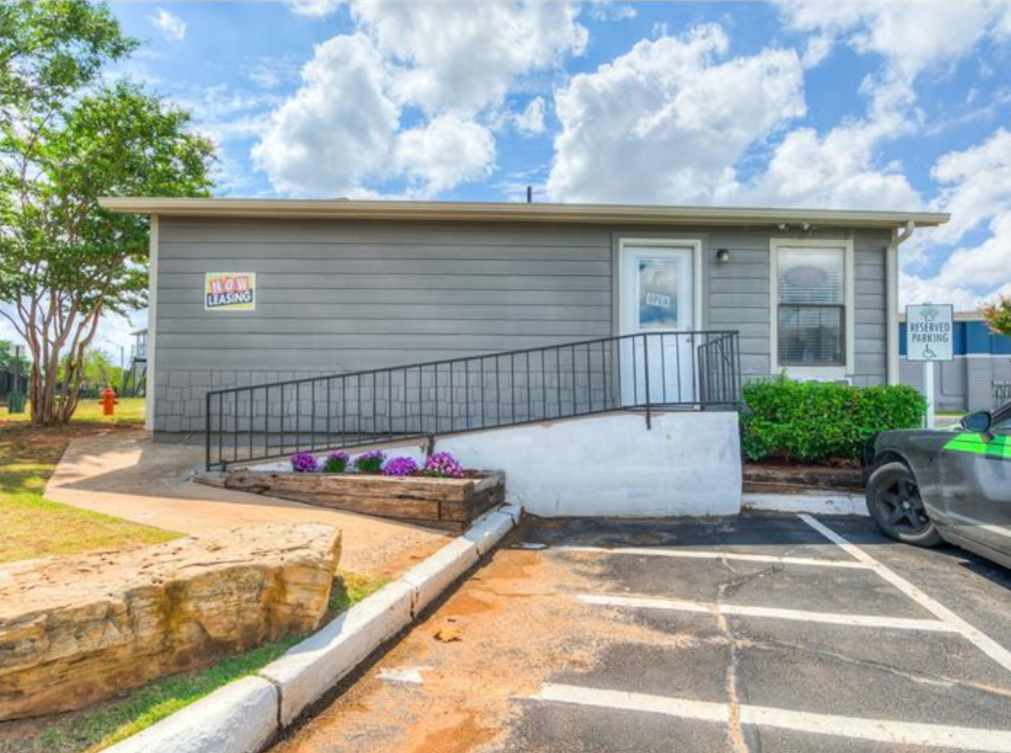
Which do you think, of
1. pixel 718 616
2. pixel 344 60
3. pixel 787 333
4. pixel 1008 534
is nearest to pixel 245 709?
pixel 718 616

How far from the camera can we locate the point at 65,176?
862 cm

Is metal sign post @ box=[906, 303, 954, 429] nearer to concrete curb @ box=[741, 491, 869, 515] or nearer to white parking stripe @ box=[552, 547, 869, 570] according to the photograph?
concrete curb @ box=[741, 491, 869, 515]

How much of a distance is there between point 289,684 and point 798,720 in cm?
183

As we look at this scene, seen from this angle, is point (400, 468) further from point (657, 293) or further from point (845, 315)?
point (845, 315)

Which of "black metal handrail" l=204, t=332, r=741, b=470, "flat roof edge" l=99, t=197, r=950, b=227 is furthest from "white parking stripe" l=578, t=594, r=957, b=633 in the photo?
"flat roof edge" l=99, t=197, r=950, b=227

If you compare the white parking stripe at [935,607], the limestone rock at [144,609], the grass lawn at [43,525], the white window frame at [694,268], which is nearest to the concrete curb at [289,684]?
the limestone rock at [144,609]

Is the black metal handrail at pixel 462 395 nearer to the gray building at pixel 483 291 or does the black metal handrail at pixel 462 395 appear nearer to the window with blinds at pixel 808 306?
the gray building at pixel 483 291

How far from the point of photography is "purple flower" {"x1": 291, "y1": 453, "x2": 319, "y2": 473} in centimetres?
520

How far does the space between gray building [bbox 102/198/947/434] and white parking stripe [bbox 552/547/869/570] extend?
125 inches

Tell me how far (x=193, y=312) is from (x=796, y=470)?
716 centimetres

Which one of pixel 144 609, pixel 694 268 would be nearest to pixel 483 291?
pixel 694 268

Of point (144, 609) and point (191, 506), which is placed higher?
point (144, 609)

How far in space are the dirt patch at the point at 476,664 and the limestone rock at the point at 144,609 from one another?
1.56 feet

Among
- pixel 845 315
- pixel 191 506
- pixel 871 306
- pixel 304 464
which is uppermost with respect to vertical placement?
pixel 871 306
